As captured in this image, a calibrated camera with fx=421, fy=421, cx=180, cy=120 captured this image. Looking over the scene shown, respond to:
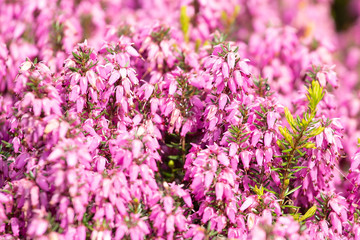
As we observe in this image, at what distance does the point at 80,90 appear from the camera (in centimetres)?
353

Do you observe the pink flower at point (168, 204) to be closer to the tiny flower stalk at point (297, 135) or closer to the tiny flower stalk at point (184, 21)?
the tiny flower stalk at point (297, 135)

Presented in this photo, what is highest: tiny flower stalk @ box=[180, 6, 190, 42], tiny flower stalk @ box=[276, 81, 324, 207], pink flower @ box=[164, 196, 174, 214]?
tiny flower stalk @ box=[180, 6, 190, 42]

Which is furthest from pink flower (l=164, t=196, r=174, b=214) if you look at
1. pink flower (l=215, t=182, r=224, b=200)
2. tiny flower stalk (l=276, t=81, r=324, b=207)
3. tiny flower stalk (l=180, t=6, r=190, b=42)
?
tiny flower stalk (l=180, t=6, r=190, b=42)

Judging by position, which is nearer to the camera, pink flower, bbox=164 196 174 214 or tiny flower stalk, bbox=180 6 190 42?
pink flower, bbox=164 196 174 214

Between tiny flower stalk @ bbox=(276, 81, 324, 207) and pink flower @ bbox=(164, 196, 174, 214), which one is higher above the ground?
tiny flower stalk @ bbox=(276, 81, 324, 207)

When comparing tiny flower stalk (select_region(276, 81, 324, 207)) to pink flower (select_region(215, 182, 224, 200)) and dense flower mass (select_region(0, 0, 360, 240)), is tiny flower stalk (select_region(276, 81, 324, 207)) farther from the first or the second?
pink flower (select_region(215, 182, 224, 200))

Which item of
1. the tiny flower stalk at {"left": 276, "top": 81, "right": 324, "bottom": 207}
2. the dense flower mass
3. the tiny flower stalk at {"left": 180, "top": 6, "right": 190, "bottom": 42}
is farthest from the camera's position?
the tiny flower stalk at {"left": 180, "top": 6, "right": 190, "bottom": 42}

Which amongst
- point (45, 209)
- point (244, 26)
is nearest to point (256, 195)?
point (45, 209)

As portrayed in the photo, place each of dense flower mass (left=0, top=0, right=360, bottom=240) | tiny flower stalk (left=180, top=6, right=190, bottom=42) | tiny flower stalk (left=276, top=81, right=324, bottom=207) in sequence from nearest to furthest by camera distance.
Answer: dense flower mass (left=0, top=0, right=360, bottom=240) → tiny flower stalk (left=276, top=81, right=324, bottom=207) → tiny flower stalk (left=180, top=6, right=190, bottom=42)

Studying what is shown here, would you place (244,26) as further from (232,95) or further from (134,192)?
(134,192)

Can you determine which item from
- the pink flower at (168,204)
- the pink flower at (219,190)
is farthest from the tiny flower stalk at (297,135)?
the pink flower at (168,204)

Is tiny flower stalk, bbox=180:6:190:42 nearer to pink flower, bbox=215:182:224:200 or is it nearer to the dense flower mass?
the dense flower mass

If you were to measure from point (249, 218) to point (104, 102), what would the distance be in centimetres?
158

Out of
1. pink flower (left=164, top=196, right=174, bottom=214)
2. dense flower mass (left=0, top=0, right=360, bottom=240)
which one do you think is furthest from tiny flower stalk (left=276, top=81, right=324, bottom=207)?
pink flower (left=164, top=196, right=174, bottom=214)
